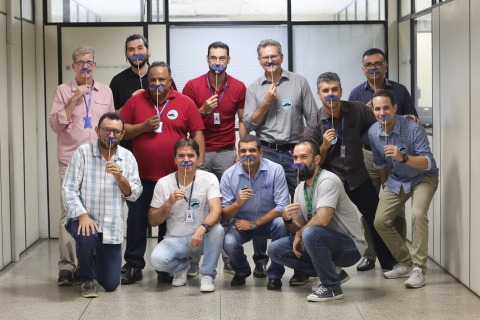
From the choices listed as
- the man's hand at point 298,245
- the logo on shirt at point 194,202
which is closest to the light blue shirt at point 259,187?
the logo on shirt at point 194,202

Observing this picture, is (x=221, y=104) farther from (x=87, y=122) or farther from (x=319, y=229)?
(x=319, y=229)

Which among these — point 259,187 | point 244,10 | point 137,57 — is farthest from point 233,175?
point 244,10

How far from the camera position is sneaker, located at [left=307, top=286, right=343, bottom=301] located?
224 inches

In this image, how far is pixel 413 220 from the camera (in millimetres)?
6113

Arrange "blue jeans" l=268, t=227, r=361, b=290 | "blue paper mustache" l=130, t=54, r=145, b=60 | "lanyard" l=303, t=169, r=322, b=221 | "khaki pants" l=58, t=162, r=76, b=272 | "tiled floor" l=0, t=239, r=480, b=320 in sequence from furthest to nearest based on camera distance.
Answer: "blue paper mustache" l=130, t=54, r=145, b=60, "khaki pants" l=58, t=162, r=76, b=272, "lanyard" l=303, t=169, r=322, b=221, "blue jeans" l=268, t=227, r=361, b=290, "tiled floor" l=0, t=239, r=480, b=320

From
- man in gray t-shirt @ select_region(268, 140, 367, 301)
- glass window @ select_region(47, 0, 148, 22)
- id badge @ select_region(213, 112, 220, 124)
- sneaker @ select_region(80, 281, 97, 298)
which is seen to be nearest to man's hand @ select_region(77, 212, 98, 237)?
sneaker @ select_region(80, 281, 97, 298)

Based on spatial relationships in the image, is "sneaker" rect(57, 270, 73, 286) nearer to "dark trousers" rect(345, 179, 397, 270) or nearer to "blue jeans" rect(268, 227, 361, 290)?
"blue jeans" rect(268, 227, 361, 290)

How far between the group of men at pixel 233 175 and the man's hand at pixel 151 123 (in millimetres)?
15

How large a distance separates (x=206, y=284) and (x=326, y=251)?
0.88 m

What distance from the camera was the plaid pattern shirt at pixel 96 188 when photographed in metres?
5.91

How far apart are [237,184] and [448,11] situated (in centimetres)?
201

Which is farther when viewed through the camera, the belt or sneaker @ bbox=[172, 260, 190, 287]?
the belt

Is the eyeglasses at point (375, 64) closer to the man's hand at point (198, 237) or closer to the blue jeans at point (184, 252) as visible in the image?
the blue jeans at point (184, 252)

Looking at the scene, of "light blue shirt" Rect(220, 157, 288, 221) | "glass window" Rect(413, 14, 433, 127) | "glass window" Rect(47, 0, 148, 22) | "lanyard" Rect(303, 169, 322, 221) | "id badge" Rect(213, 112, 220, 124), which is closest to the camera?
"lanyard" Rect(303, 169, 322, 221)
